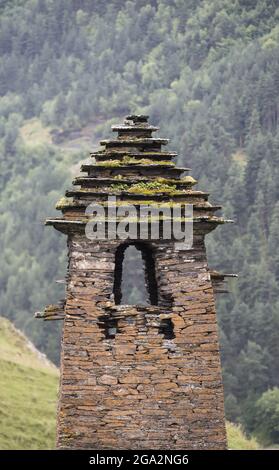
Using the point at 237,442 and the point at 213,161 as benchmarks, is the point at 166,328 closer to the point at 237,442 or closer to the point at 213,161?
the point at 237,442

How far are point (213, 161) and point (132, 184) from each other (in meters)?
111

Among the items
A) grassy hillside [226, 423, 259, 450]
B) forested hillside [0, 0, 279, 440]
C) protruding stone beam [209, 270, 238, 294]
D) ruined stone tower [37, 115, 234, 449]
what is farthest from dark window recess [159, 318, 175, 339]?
forested hillside [0, 0, 279, 440]

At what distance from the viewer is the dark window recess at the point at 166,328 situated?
1602 centimetres

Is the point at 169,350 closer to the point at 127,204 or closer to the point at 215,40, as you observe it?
the point at 127,204

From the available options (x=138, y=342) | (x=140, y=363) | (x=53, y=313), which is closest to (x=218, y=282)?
(x=138, y=342)

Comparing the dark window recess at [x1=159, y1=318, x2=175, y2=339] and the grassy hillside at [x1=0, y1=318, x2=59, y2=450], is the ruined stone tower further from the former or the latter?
the grassy hillside at [x1=0, y1=318, x2=59, y2=450]

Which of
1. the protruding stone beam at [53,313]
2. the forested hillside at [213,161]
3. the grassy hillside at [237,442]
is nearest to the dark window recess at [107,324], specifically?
the protruding stone beam at [53,313]

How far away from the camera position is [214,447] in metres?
15.7

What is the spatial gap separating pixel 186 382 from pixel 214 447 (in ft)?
2.99

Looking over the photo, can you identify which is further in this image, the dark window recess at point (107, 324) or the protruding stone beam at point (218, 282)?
the protruding stone beam at point (218, 282)

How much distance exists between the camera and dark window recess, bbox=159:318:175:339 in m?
16.0

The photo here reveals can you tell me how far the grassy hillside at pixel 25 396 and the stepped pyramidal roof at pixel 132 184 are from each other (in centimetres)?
1621

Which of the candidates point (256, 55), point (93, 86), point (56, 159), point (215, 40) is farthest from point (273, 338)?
point (93, 86)

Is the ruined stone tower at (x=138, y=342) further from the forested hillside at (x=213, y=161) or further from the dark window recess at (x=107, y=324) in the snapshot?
the forested hillside at (x=213, y=161)
